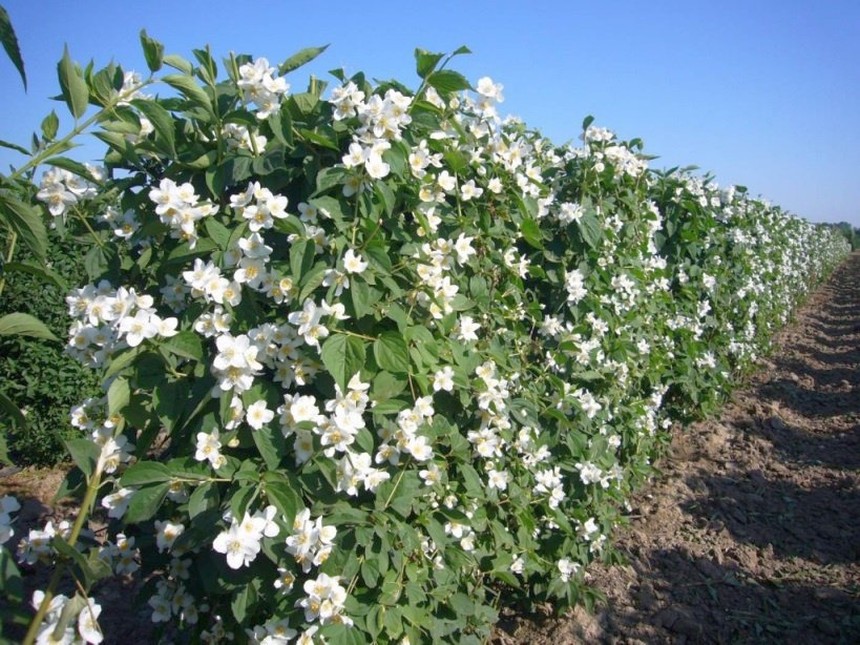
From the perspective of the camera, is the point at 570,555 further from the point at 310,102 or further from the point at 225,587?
the point at 310,102

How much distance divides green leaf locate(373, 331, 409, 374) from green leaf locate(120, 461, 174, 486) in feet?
1.92

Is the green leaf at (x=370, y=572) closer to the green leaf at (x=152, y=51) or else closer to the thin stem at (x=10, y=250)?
the thin stem at (x=10, y=250)

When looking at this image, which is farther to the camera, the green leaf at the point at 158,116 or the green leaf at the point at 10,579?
the green leaf at the point at 158,116

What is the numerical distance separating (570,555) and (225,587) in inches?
75.1

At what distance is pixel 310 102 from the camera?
1728 mm

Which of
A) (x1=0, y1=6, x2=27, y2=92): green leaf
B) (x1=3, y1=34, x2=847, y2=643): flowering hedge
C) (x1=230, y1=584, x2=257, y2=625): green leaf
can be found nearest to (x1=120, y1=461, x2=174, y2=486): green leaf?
(x1=3, y1=34, x2=847, y2=643): flowering hedge

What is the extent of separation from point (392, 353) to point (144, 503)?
70 centimetres

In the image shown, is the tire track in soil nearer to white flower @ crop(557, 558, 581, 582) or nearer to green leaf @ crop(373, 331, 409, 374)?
white flower @ crop(557, 558, 581, 582)

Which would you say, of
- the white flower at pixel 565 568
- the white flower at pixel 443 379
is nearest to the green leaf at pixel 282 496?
the white flower at pixel 443 379

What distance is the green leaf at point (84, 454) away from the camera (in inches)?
50.4

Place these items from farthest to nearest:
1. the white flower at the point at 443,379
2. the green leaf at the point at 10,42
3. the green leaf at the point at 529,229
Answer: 1. the green leaf at the point at 529,229
2. the white flower at the point at 443,379
3. the green leaf at the point at 10,42

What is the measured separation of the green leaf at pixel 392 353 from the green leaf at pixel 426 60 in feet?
2.49

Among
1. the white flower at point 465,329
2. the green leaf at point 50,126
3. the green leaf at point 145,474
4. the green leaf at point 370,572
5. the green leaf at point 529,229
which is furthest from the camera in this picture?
the green leaf at point 529,229

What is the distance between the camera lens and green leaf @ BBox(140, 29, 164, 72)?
136 cm
